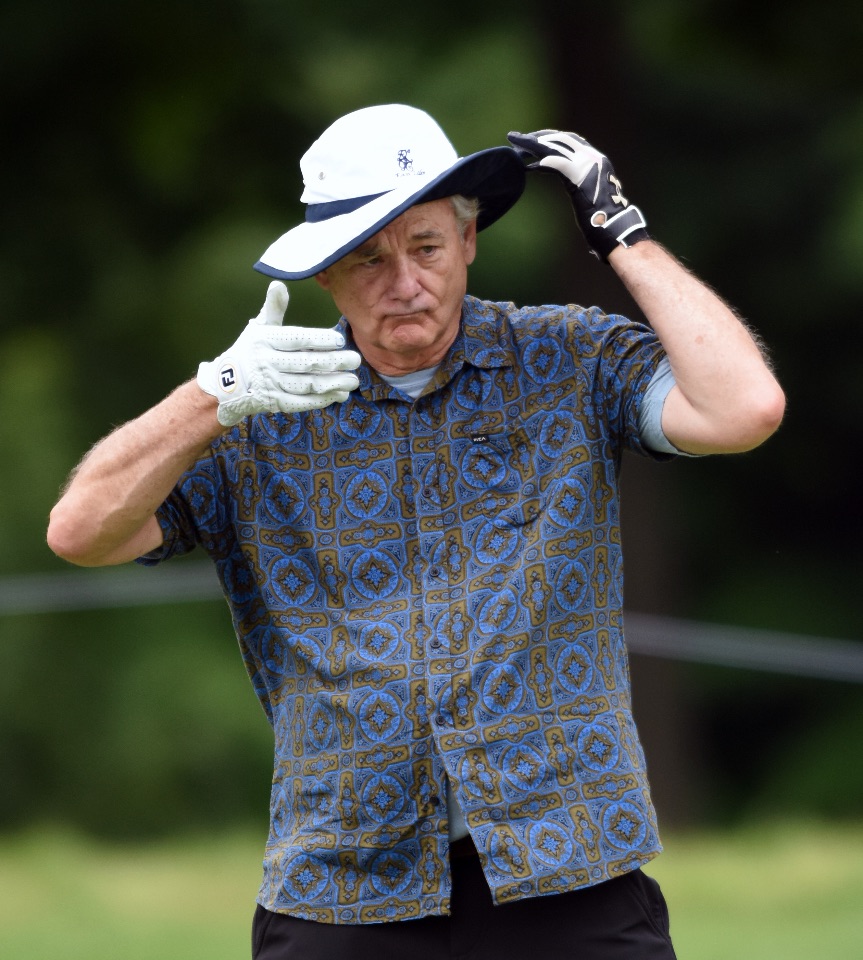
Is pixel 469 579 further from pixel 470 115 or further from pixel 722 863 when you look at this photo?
pixel 470 115

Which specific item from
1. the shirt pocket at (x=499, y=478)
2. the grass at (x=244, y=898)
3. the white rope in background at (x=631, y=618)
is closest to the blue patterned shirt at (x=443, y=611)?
the shirt pocket at (x=499, y=478)

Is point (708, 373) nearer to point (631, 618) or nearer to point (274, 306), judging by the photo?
point (274, 306)

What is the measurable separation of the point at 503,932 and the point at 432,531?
566 millimetres

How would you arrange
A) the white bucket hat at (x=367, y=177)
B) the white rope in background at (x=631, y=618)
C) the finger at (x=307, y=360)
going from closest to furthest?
the finger at (x=307, y=360)
the white bucket hat at (x=367, y=177)
the white rope in background at (x=631, y=618)

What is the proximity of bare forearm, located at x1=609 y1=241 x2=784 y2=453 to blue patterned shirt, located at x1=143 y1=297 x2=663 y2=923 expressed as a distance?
Result: 9cm

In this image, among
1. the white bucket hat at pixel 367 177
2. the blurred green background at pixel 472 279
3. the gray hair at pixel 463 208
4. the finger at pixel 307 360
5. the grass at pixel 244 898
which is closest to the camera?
the finger at pixel 307 360

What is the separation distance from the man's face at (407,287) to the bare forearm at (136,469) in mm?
284

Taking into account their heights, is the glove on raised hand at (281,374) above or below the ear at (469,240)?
below

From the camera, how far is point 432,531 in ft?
7.65

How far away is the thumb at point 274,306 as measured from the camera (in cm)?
229

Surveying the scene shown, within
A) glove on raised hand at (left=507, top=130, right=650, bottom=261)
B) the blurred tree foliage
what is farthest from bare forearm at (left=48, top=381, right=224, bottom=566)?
the blurred tree foliage

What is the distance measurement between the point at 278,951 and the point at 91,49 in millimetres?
7070

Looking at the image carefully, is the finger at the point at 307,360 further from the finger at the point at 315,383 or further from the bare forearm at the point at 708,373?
the bare forearm at the point at 708,373

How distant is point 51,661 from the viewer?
900 cm
